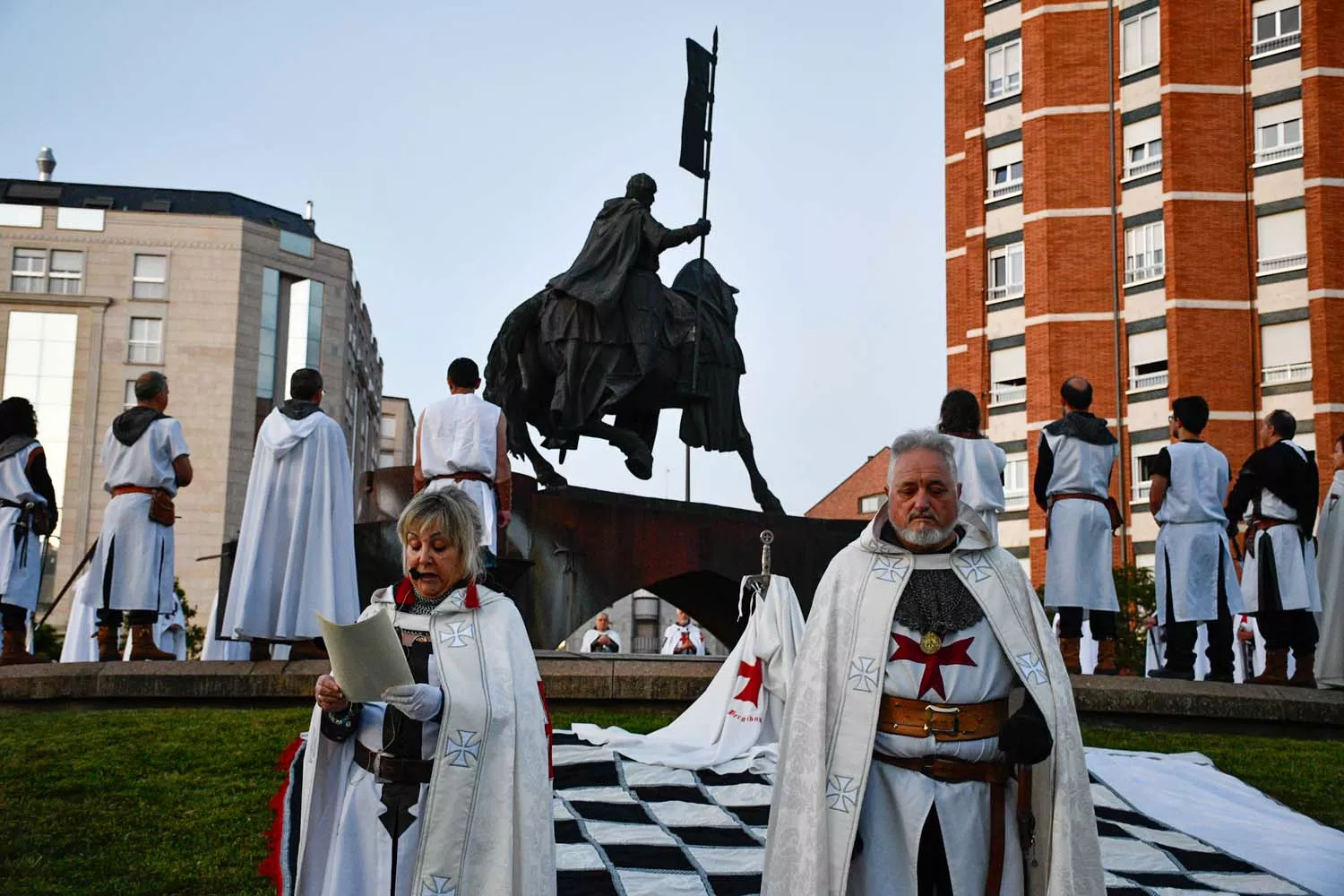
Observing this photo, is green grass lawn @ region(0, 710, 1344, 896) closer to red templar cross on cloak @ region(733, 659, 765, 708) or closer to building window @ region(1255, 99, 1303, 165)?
red templar cross on cloak @ region(733, 659, 765, 708)

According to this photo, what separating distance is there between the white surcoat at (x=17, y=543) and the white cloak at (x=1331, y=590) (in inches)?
378

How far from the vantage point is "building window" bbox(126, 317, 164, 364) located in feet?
242

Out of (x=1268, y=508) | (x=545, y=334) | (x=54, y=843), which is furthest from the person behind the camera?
(x=545, y=334)

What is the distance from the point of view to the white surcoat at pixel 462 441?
12188mm

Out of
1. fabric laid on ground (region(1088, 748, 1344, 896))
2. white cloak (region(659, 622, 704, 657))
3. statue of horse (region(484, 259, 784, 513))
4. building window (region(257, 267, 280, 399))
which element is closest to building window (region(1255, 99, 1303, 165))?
white cloak (region(659, 622, 704, 657))

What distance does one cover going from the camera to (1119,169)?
4981 cm

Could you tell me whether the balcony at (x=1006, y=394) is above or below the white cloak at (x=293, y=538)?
above

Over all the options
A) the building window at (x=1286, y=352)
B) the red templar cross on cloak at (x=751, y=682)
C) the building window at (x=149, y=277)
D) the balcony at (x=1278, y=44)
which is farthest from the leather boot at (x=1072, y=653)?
the building window at (x=149, y=277)

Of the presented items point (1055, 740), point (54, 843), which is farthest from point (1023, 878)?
point (54, 843)

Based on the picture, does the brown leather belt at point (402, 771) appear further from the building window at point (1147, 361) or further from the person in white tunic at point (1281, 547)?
the building window at point (1147, 361)

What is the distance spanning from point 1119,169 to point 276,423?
41.9m

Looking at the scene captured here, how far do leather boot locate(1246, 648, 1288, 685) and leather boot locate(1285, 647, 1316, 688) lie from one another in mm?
71

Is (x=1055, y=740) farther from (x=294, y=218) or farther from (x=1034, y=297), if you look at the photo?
(x=294, y=218)

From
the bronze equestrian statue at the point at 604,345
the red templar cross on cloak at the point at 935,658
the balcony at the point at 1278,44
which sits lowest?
the red templar cross on cloak at the point at 935,658
